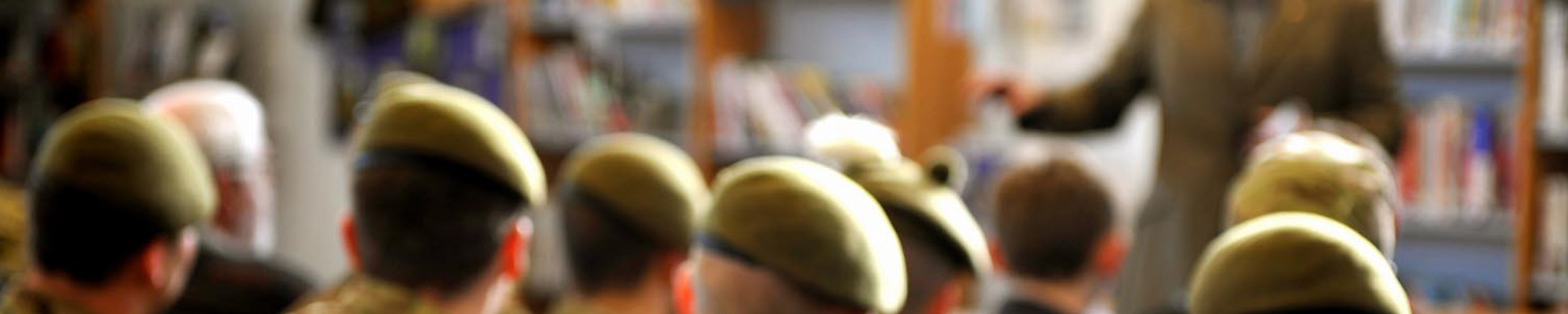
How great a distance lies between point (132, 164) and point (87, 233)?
9 centimetres

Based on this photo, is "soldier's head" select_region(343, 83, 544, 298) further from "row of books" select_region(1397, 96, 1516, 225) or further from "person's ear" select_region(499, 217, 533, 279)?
"row of books" select_region(1397, 96, 1516, 225)

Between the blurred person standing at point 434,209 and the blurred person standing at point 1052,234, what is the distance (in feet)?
3.25

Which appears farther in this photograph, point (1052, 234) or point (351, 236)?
point (1052, 234)

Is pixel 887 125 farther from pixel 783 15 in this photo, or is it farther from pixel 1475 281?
pixel 1475 281

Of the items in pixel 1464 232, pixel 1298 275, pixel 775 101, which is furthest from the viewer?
pixel 775 101

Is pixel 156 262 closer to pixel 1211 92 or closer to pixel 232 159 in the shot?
pixel 232 159

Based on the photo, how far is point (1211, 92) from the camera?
3174 mm

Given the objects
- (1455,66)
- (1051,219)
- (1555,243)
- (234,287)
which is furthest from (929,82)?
(234,287)

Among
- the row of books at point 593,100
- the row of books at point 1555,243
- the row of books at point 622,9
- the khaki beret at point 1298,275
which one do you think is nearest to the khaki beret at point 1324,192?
the khaki beret at point 1298,275

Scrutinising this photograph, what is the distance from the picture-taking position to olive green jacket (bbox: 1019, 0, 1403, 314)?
311 centimetres

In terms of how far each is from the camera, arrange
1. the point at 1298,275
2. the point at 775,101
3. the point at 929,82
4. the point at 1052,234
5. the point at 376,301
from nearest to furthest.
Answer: the point at 1298,275 < the point at 376,301 < the point at 1052,234 < the point at 929,82 < the point at 775,101

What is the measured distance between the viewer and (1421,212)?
12.6 ft

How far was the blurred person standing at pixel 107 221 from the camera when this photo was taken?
2105 millimetres

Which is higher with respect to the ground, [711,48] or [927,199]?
[927,199]
